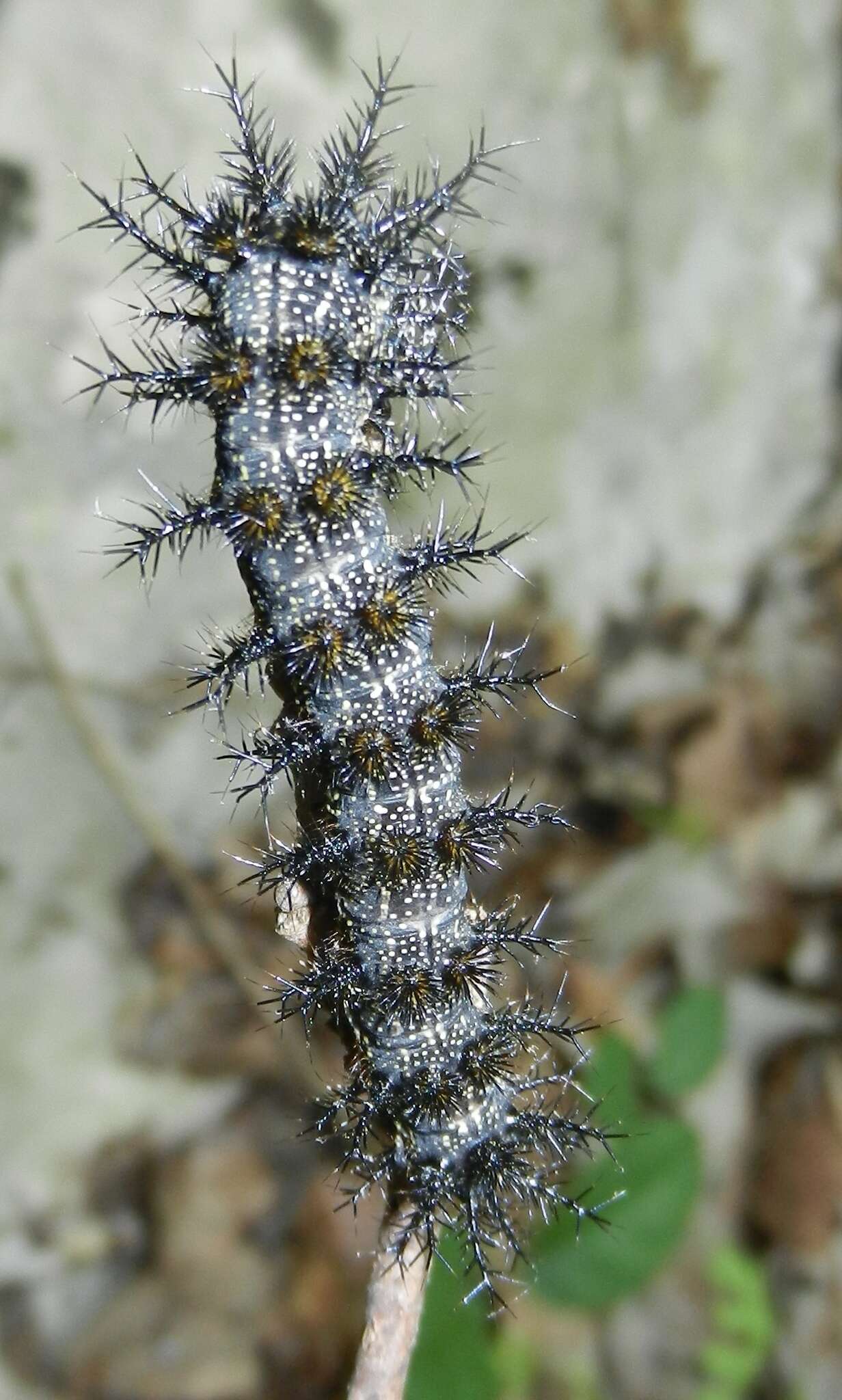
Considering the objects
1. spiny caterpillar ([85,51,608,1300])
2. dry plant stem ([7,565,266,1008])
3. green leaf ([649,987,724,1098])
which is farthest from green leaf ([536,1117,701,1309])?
dry plant stem ([7,565,266,1008])

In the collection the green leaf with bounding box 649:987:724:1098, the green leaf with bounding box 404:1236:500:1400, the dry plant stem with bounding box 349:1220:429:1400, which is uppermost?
the green leaf with bounding box 649:987:724:1098

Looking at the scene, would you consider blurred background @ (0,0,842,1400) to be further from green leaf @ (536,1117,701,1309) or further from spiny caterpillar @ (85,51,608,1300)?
spiny caterpillar @ (85,51,608,1300)

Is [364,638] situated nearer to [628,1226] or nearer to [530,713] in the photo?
[628,1226]

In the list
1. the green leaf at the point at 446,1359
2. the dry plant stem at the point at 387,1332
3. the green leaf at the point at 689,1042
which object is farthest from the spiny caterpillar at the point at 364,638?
the green leaf at the point at 689,1042

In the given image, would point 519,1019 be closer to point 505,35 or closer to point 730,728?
point 730,728

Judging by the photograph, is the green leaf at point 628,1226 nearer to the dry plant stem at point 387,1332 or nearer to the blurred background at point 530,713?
the blurred background at point 530,713

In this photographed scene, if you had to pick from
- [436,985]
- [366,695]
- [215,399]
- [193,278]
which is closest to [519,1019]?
[436,985]

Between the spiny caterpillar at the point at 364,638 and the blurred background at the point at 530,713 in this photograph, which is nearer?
the spiny caterpillar at the point at 364,638
